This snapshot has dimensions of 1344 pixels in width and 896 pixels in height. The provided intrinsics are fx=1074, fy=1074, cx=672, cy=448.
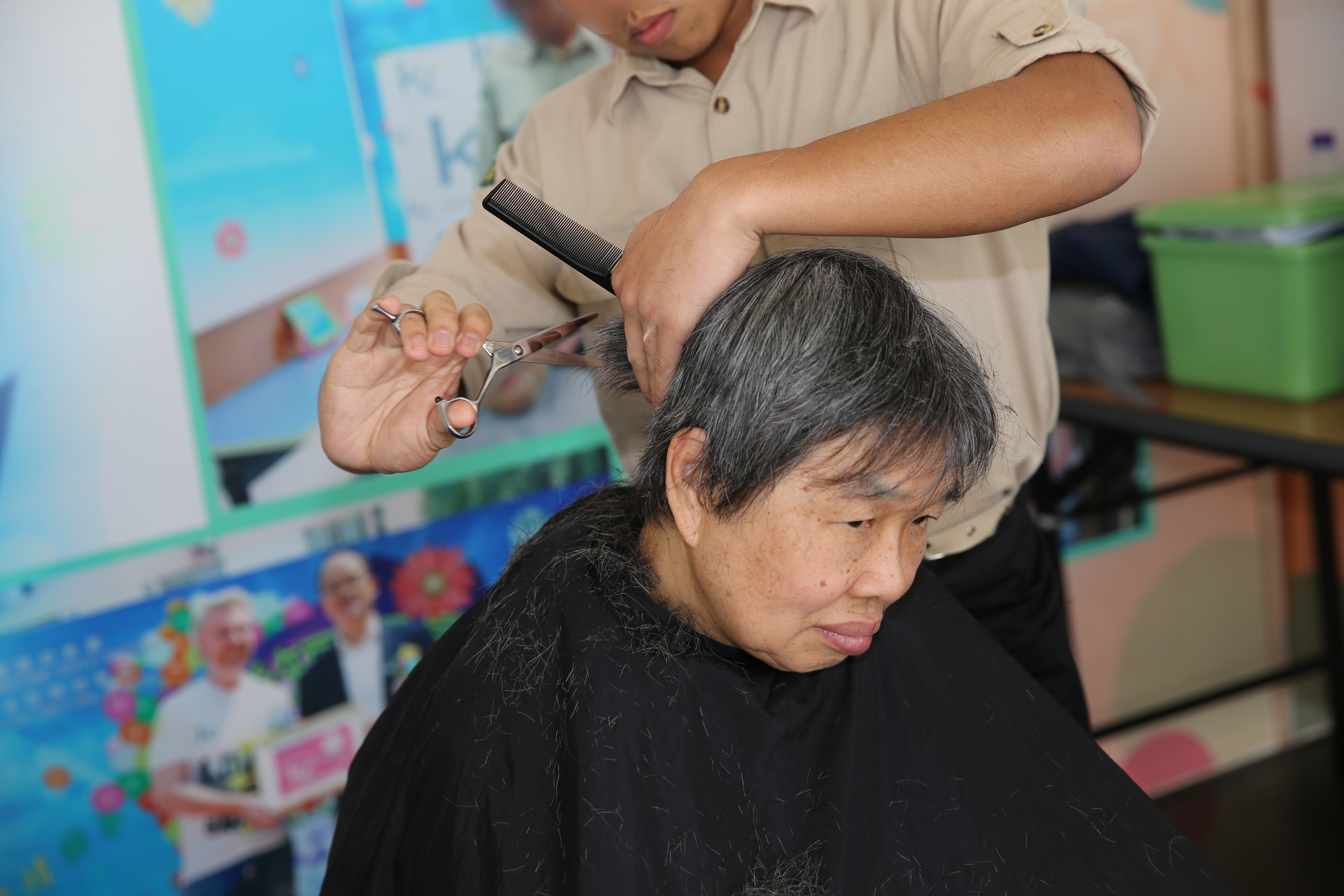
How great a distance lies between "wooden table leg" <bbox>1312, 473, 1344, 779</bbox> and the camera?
8.61ft

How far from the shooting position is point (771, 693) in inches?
43.7

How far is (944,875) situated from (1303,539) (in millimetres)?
2278

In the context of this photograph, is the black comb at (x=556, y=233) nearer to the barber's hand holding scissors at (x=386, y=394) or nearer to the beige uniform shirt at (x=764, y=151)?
the barber's hand holding scissors at (x=386, y=394)

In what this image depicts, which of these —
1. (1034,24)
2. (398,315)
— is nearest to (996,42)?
(1034,24)

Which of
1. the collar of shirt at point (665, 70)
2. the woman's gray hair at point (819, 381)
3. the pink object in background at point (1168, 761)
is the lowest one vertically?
the pink object in background at point (1168, 761)

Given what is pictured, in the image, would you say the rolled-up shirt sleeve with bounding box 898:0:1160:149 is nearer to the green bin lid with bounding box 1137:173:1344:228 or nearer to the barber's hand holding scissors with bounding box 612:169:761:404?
the barber's hand holding scissors with bounding box 612:169:761:404

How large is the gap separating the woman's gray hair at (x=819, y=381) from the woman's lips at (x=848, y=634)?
148mm

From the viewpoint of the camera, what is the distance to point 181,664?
79.4 inches

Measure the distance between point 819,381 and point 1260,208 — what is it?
145cm

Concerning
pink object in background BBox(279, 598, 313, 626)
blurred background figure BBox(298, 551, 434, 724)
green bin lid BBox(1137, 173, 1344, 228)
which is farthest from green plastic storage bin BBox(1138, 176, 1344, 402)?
pink object in background BBox(279, 598, 313, 626)

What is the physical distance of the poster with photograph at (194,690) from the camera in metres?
1.91

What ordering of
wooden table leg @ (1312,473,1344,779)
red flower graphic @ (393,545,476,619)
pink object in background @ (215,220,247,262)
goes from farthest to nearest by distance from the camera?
wooden table leg @ (1312,473,1344,779)
red flower graphic @ (393,545,476,619)
pink object in background @ (215,220,247,262)

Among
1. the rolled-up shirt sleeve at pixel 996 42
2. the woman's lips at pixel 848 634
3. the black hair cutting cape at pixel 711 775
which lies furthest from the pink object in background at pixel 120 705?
the rolled-up shirt sleeve at pixel 996 42

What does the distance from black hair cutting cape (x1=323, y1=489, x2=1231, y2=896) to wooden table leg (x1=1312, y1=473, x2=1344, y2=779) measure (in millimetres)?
1884
